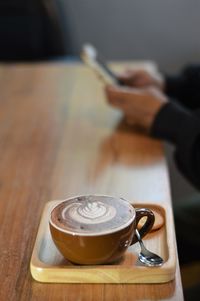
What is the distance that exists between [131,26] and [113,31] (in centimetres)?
8

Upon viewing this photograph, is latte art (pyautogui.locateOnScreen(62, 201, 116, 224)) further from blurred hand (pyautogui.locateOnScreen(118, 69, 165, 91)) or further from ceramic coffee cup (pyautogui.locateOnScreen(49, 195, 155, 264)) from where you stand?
blurred hand (pyautogui.locateOnScreen(118, 69, 165, 91))

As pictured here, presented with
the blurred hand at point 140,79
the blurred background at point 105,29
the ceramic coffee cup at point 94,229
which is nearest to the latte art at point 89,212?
the ceramic coffee cup at point 94,229

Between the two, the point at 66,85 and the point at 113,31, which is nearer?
the point at 66,85

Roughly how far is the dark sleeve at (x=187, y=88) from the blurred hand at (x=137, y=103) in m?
0.24

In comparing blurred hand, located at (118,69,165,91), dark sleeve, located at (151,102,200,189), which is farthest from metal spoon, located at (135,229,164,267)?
blurred hand, located at (118,69,165,91)

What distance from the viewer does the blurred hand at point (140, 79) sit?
1.34 meters

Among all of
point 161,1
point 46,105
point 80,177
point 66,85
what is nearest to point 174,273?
point 80,177

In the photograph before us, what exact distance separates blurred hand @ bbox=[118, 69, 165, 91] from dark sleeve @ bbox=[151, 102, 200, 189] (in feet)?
0.81

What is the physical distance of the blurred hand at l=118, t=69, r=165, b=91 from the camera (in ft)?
4.39

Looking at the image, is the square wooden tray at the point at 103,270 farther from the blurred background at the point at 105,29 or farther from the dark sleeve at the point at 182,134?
the blurred background at the point at 105,29

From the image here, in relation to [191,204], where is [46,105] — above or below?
above

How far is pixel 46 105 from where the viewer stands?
4.22 ft

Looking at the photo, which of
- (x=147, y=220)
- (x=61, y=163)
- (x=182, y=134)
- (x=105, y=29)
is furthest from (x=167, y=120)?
(x=105, y=29)

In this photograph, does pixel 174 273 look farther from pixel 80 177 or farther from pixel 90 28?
pixel 90 28
